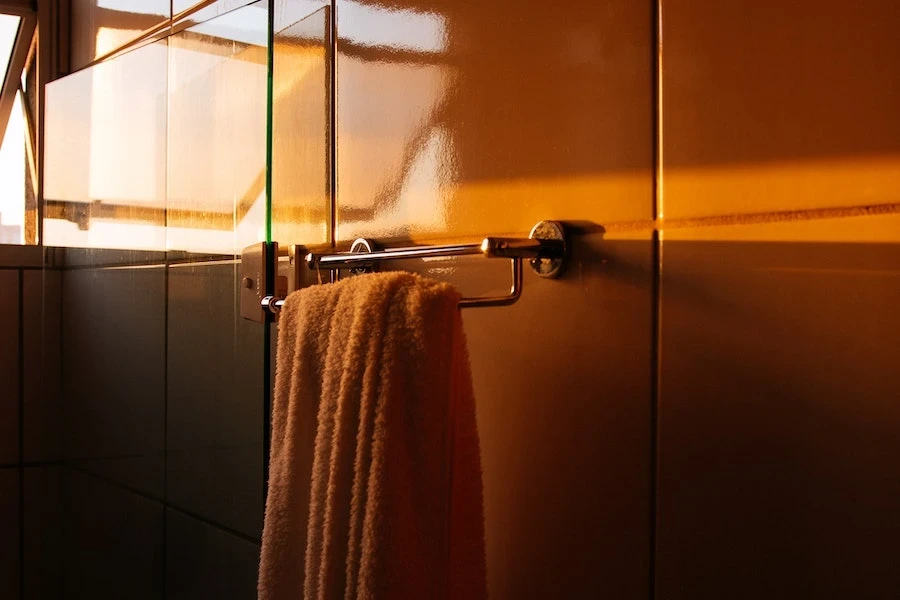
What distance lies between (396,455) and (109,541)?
848 millimetres

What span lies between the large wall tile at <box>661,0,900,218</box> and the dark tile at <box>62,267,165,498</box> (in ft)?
2.35

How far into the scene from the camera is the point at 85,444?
53.6 inches

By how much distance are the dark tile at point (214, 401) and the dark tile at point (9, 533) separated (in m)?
0.61

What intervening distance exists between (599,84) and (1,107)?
4.80 ft

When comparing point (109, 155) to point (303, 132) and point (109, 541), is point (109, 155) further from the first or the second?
point (109, 541)

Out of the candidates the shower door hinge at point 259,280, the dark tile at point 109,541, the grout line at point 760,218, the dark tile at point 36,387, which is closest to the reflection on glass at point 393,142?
the shower door hinge at point 259,280

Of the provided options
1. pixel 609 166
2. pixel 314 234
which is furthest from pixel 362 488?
pixel 314 234

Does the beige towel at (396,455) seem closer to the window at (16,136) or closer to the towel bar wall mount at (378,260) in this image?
the towel bar wall mount at (378,260)

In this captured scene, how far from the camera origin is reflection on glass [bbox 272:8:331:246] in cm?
95

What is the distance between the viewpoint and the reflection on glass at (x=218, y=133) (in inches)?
34.9

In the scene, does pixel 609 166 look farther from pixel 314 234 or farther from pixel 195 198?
pixel 195 198

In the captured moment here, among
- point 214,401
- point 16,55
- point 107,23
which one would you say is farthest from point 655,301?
point 16,55

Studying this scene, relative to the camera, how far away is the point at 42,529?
5.09 feet

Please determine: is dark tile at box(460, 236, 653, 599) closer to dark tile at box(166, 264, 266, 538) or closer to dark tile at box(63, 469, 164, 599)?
dark tile at box(166, 264, 266, 538)
